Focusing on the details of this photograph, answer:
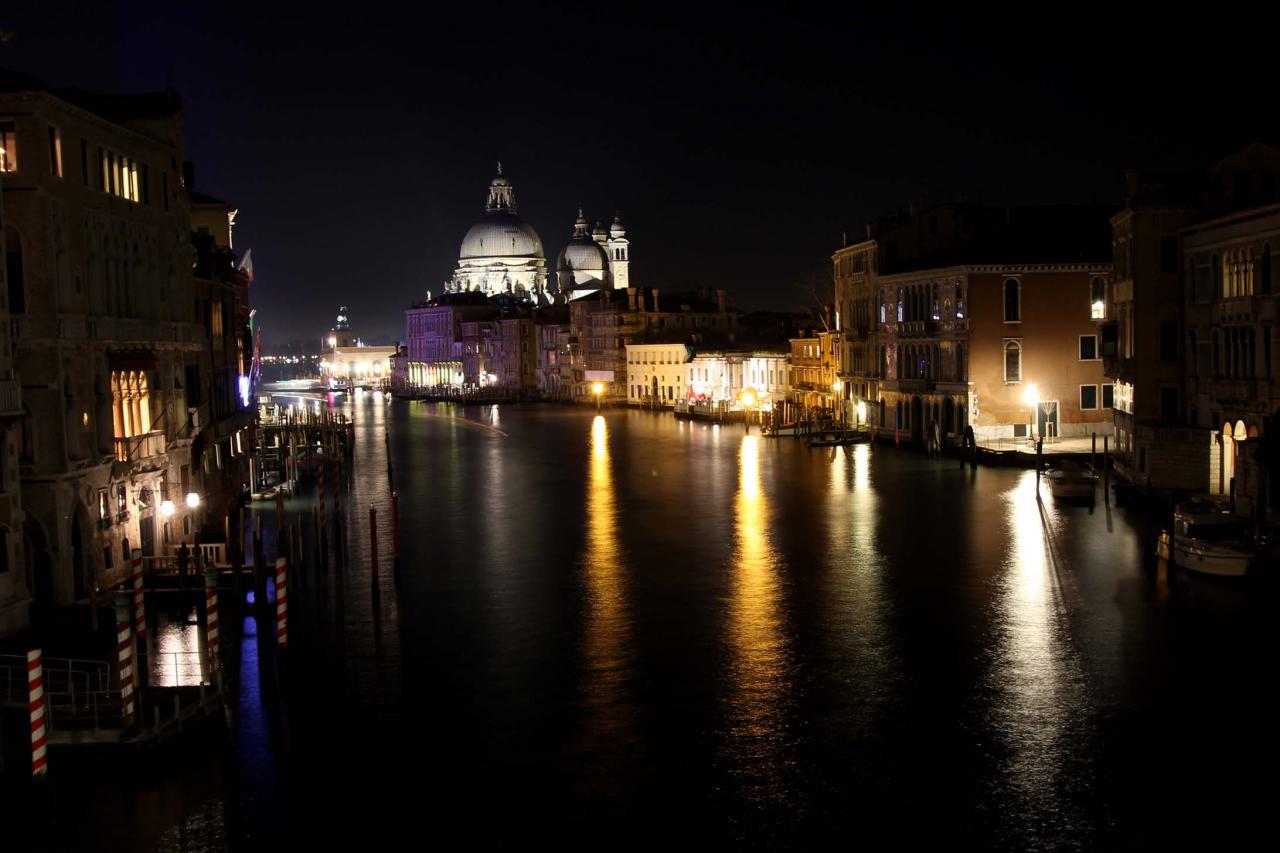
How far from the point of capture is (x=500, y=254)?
143375 mm

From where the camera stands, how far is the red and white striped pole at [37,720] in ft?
40.6

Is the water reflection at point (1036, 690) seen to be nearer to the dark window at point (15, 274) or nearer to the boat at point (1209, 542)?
the boat at point (1209, 542)

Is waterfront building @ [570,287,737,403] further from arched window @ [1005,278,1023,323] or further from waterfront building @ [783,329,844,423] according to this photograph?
arched window @ [1005,278,1023,323]

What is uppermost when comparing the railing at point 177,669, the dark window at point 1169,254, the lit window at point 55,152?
the lit window at point 55,152

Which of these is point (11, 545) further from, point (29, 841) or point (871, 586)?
point (871, 586)

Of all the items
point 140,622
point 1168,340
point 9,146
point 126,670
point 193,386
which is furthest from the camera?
point 1168,340

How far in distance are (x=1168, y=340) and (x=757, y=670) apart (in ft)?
57.6

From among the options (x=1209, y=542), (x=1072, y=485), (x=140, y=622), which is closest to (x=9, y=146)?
(x=140, y=622)

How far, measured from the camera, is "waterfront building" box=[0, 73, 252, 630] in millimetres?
17828

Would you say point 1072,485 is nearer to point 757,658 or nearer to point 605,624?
point 605,624

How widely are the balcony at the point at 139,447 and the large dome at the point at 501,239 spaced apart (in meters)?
123

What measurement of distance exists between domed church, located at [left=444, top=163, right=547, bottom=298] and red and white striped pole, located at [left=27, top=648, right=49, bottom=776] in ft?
416

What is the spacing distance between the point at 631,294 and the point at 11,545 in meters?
76.8

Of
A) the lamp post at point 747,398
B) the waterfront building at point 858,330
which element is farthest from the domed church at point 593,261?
the waterfront building at point 858,330
